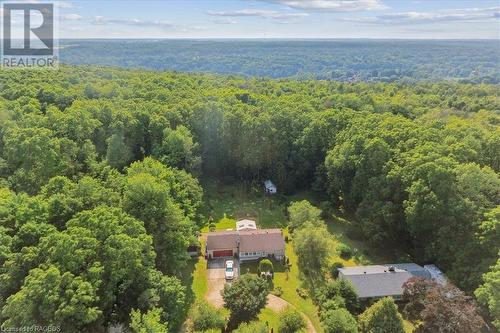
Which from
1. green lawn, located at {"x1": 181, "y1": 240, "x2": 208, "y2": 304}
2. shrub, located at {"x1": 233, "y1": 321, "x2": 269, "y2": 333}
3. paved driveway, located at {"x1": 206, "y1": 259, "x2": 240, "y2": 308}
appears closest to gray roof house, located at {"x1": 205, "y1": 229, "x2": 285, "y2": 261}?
paved driveway, located at {"x1": 206, "y1": 259, "x2": 240, "y2": 308}

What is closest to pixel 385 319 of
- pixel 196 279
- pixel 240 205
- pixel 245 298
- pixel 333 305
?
pixel 333 305

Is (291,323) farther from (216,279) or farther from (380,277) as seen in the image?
(216,279)

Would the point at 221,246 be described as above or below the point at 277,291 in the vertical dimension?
above

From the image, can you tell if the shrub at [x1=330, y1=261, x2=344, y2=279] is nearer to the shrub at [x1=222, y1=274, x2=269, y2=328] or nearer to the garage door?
the shrub at [x1=222, y1=274, x2=269, y2=328]

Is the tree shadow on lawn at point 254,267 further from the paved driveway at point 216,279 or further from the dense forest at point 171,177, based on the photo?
the dense forest at point 171,177

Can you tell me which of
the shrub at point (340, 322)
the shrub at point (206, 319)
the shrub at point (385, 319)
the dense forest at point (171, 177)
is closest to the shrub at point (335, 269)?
the dense forest at point (171, 177)
